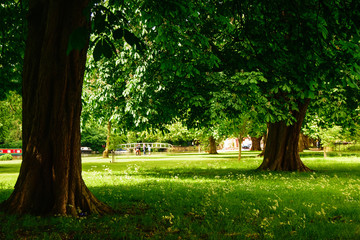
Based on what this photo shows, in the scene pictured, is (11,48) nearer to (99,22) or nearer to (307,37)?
(99,22)

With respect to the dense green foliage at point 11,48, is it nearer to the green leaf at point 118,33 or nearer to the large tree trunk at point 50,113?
the large tree trunk at point 50,113

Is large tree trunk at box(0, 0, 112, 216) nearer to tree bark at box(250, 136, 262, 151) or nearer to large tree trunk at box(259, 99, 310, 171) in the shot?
large tree trunk at box(259, 99, 310, 171)

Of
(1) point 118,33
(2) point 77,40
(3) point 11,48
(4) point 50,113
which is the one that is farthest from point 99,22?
(3) point 11,48

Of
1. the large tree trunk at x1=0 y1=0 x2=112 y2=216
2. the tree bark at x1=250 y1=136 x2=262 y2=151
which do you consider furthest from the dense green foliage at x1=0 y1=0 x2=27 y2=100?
the tree bark at x1=250 y1=136 x2=262 y2=151

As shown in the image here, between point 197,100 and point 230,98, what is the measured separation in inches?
50.6

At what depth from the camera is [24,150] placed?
605 cm

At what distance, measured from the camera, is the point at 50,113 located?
5.80m

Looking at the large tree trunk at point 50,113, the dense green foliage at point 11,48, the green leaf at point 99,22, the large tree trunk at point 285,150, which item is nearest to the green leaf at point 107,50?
the green leaf at point 99,22

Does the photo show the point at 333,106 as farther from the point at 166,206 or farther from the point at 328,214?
the point at 166,206

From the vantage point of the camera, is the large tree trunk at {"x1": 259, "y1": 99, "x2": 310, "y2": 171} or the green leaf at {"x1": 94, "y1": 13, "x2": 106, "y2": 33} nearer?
the green leaf at {"x1": 94, "y1": 13, "x2": 106, "y2": 33}

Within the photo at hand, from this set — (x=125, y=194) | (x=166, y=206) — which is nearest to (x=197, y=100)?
(x=125, y=194)

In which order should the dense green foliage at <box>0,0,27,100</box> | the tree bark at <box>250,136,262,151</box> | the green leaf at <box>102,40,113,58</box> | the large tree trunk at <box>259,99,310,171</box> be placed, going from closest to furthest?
the green leaf at <box>102,40,113,58</box> < the dense green foliage at <box>0,0,27,100</box> < the large tree trunk at <box>259,99,310,171</box> < the tree bark at <box>250,136,262,151</box>

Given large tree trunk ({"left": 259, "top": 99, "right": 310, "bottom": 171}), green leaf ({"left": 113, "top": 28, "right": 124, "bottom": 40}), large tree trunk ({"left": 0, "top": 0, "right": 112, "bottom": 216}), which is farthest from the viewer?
large tree trunk ({"left": 259, "top": 99, "right": 310, "bottom": 171})

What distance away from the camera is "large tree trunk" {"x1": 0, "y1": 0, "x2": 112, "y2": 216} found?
5.68 m
